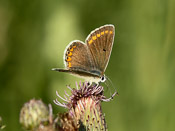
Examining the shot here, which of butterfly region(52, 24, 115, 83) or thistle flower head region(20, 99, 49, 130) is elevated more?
butterfly region(52, 24, 115, 83)

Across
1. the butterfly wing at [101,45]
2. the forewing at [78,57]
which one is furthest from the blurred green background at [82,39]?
the butterfly wing at [101,45]

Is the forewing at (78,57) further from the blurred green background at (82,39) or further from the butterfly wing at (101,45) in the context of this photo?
the blurred green background at (82,39)

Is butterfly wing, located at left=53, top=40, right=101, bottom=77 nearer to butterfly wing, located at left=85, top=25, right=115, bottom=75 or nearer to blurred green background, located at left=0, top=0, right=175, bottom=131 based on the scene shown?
butterfly wing, located at left=85, top=25, right=115, bottom=75

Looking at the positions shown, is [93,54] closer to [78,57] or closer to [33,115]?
[78,57]

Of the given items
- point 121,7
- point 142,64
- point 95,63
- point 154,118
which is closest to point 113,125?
point 154,118

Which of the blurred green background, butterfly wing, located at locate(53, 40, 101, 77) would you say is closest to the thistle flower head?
butterfly wing, located at locate(53, 40, 101, 77)

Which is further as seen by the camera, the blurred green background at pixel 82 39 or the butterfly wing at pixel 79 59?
the blurred green background at pixel 82 39
